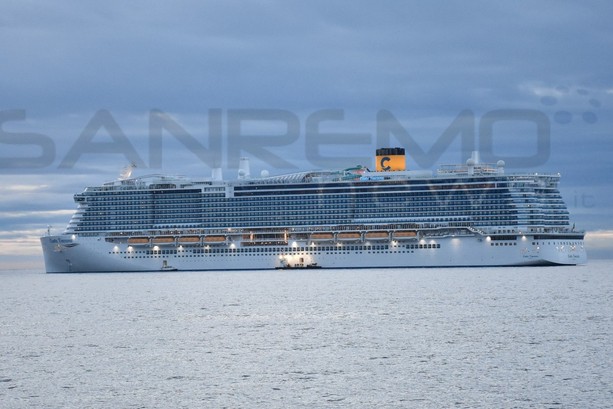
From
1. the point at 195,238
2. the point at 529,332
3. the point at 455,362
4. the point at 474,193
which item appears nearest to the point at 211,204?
the point at 195,238

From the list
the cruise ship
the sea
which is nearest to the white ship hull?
the cruise ship

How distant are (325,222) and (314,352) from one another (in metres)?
75.4

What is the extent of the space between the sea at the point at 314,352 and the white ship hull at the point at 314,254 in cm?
3424

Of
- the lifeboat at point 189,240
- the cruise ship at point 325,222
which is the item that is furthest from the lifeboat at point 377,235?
the lifeboat at point 189,240

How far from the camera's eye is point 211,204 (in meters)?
125

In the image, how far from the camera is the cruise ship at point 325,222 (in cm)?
11275

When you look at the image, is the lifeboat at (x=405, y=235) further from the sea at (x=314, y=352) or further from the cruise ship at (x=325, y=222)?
the sea at (x=314, y=352)

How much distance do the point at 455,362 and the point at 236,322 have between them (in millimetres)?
19632

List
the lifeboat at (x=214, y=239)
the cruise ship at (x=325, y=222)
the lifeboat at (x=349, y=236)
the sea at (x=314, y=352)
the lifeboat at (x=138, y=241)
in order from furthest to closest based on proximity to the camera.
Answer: the lifeboat at (x=138, y=241) → the lifeboat at (x=214, y=239) → the lifeboat at (x=349, y=236) → the cruise ship at (x=325, y=222) → the sea at (x=314, y=352)

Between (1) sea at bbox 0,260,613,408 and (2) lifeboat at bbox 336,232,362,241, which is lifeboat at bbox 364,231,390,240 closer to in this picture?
(2) lifeboat at bbox 336,232,362,241

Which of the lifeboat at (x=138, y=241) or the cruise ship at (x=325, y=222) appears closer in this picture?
the cruise ship at (x=325, y=222)

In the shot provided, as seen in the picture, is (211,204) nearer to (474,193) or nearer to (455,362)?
(474,193)

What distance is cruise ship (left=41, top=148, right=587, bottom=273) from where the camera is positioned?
113 metres

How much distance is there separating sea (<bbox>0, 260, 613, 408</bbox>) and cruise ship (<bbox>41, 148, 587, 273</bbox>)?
36048mm
